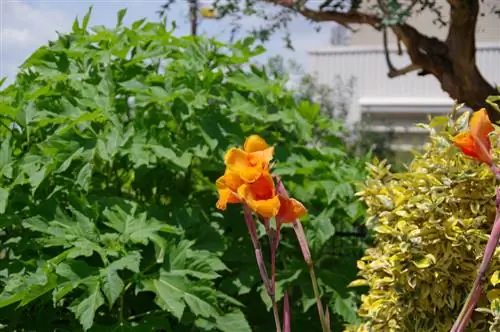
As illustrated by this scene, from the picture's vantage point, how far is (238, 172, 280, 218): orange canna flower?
6.38 ft

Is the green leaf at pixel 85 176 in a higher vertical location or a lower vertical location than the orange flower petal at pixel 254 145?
lower

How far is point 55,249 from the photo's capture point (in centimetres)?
353

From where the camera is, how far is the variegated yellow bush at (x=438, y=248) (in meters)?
2.83

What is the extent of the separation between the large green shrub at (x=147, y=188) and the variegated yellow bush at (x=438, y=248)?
0.72 metres

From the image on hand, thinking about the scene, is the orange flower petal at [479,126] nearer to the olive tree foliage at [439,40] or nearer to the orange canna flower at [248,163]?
the orange canna flower at [248,163]

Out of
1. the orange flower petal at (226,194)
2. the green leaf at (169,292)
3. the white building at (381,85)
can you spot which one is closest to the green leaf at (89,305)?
the green leaf at (169,292)

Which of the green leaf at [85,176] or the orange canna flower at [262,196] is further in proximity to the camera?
the green leaf at [85,176]

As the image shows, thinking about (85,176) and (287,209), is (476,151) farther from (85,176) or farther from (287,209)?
(85,176)

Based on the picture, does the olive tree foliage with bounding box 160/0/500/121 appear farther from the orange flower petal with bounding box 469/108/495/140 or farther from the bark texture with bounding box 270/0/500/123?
the orange flower petal with bounding box 469/108/495/140

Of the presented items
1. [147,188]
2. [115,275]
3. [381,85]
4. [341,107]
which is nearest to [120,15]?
[147,188]

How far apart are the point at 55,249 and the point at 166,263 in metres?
0.55

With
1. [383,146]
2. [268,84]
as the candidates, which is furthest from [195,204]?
[383,146]

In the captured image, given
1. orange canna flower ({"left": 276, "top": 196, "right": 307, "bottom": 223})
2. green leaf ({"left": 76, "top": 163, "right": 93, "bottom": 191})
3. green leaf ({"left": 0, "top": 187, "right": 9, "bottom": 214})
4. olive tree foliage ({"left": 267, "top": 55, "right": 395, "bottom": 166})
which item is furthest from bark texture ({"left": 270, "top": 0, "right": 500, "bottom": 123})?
olive tree foliage ({"left": 267, "top": 55, "right": 395, "bottom": 166})

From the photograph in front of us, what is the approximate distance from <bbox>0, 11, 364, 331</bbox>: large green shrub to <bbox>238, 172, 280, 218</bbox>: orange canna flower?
1221 mm
